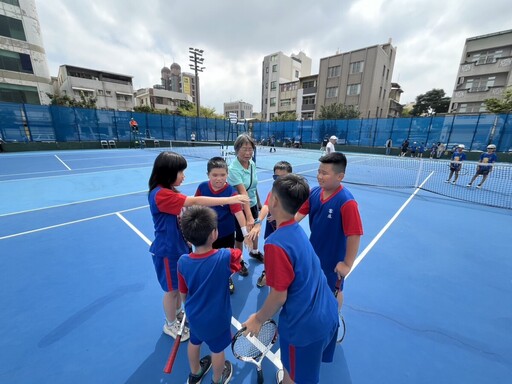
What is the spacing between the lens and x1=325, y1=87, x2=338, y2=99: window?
46344 millimetres

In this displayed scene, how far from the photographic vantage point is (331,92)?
4709cm

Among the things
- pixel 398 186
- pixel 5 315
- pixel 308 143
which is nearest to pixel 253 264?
pixel 5 315

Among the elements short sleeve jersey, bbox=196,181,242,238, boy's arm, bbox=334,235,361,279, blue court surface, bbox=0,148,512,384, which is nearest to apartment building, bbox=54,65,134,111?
blue court surface, bbox=0,148,512,384

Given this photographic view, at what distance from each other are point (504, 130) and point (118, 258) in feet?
99.3

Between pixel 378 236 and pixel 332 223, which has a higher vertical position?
pixel 332 223

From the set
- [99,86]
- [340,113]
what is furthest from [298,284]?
[99,86]

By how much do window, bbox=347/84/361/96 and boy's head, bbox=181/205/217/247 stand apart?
49.9 metres

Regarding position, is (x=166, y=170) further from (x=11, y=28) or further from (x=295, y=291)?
(x=11, y=28)

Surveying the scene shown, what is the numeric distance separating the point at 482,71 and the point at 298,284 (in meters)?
55.9

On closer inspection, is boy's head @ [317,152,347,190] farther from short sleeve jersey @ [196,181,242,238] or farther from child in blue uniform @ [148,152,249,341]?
short sleeve jersey @ [196,181,242,238]

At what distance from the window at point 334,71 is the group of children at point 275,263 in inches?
2043

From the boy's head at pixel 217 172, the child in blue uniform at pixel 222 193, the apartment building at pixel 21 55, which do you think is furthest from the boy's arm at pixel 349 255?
the apartment building at pixel 21 55

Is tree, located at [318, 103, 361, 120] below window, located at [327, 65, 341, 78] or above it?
below

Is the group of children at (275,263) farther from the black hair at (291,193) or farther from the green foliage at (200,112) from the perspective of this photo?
the green foliage at (200,112)
